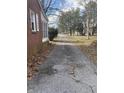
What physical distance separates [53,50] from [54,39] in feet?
0.34

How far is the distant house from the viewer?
9.42 ft

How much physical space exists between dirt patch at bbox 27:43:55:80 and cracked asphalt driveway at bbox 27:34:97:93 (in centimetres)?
4

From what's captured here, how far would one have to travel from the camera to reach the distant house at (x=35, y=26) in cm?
287

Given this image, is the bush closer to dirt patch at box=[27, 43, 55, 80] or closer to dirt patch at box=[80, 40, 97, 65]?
dirt patch at box=[27, 43, 55, 80]

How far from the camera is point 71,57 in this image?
289 cm

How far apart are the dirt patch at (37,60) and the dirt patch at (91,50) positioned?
11.5 inches

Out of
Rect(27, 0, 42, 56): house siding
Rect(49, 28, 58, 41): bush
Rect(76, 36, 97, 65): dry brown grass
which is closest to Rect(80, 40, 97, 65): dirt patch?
Rect(76, 36, 97, 65): dry brown grass

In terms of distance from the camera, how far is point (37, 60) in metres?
2.91

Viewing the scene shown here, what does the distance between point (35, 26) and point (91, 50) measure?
21.2 inches

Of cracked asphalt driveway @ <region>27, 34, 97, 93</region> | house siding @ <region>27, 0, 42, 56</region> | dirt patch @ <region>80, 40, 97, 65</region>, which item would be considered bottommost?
cracked asphalt driveway @ <region>27, 34, 97, 93</region>

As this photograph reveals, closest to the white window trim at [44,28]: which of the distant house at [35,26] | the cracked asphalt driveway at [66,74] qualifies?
the distant house at [35,26]
